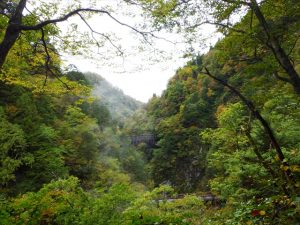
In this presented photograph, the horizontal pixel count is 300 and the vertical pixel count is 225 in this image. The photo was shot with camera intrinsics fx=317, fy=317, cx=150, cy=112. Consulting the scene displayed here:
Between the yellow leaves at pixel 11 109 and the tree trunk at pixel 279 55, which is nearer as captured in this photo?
the tree trunk at pixel 279 55

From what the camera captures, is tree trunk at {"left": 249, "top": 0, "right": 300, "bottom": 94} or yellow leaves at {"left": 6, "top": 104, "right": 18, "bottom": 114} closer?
tree trunk at {"left": 249, "top": 0, "right": 300, "bottom": 94}

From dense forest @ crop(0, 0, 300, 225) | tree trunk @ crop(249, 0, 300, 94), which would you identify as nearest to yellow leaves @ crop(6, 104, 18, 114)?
dense forest @ crop(0, 0, 300, 225)

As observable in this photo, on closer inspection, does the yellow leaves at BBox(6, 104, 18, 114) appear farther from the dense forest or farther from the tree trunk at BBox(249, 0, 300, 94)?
the tree trunk at BBox(249, 0, 300, 94)

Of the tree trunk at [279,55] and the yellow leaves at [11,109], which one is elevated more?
the tree trunk at [279,55]

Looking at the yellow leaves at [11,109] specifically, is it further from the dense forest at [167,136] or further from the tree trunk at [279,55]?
the tree trunk at [279,55]

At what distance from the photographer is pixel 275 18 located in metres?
6.89

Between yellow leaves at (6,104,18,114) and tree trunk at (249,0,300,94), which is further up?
tree trunk at (249,0,300,94)

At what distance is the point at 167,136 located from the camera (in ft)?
131

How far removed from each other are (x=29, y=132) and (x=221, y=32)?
14.4 m

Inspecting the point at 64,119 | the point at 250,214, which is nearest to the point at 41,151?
the point at 64,119

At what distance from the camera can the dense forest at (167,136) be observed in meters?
5.06

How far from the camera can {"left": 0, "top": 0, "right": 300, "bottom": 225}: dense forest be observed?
199 inches

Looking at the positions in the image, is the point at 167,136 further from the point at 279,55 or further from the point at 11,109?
the point at 279,55

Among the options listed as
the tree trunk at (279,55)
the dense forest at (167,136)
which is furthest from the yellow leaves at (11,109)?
the tree trunk at (279,55)
